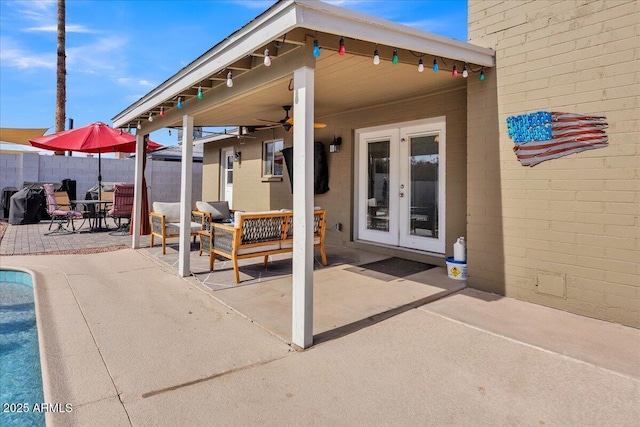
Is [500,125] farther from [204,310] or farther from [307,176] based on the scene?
[204,310]

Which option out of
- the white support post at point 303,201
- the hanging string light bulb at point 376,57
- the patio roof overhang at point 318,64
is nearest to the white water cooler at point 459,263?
the patio roof overhang at point 318,64

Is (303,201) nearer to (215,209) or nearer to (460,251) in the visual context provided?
(460,251)

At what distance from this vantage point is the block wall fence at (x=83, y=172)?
39.3 ft

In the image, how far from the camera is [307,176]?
9.37 feet

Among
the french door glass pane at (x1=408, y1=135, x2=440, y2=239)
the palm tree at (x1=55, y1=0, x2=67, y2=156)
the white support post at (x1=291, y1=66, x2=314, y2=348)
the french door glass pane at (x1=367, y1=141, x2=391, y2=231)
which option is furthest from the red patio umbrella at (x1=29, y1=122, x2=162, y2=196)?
the white support post at (x1=291, y1=66, x2=314, y2=348)

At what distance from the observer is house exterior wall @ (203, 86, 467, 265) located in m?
5.20

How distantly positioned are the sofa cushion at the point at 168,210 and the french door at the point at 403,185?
360 cm

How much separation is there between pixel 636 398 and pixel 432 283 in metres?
2.50

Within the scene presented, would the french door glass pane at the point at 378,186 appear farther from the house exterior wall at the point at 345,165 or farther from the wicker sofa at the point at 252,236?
the wicker sofa at the point at 252,236

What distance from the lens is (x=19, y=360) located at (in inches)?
120

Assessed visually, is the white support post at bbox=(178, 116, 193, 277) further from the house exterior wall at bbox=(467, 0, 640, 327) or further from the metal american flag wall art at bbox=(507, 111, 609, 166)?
the metal american flag wall art at bbox=(507, 111, 609, 166)

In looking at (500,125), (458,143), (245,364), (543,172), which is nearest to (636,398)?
(543,172)

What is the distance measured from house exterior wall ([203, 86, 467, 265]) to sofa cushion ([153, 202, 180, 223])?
8.37ft

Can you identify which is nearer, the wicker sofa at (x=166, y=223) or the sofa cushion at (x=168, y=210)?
the wicker sofa at (x=166, y=223)
